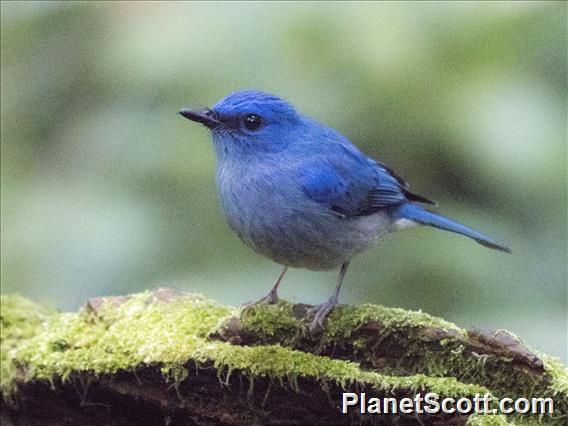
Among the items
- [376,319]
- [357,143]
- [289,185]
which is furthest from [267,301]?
[357,143]

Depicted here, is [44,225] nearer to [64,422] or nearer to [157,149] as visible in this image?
[157,149]

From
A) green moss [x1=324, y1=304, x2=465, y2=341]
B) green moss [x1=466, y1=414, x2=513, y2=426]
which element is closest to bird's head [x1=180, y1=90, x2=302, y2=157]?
green moss [x1=324, y1=304, x2=465, y2=341]

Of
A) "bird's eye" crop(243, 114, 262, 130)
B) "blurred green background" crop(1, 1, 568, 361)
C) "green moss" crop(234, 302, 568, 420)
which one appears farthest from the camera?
"blurred green background" crop(1, 1, 568, 361)

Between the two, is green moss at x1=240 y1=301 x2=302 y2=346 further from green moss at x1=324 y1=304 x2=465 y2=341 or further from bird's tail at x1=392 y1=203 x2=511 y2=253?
bird's tail at x1=392 y1=203 x2=511 y2=253

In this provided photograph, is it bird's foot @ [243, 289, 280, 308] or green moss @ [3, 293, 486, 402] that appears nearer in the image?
green moss @ [3, 293, 486, 402]

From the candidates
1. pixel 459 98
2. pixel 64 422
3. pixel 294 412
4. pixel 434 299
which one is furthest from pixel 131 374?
pixel 459 98

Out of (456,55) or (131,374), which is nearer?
(131,374)

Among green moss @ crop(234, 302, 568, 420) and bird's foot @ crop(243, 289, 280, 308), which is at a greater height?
bird's foot @ crop(243, 289, 280, 308)

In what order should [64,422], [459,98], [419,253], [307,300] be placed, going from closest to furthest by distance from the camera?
[64,422] → [307,300] → [419,253] → [459,98]

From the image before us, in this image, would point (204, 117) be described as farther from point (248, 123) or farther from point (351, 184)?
point (351, 184)
